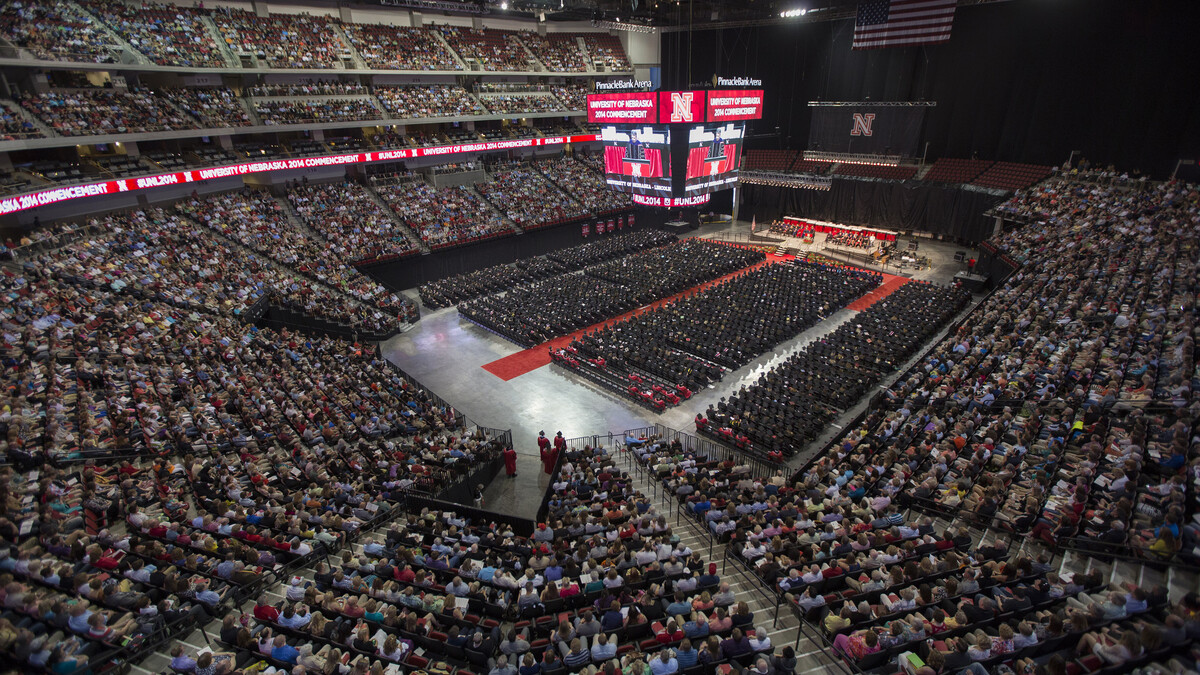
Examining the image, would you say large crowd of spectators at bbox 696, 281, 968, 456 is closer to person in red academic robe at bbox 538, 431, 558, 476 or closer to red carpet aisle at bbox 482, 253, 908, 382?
red carpet aisle at bbox 482, 253, 908, 382

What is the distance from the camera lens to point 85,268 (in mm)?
22469

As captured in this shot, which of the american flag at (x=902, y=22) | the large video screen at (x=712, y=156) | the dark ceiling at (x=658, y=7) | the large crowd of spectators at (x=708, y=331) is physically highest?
the dark ceiling at (x=658, y=7)

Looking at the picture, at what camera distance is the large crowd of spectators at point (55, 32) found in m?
25.7

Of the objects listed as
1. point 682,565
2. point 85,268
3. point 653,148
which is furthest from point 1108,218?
point 85,268

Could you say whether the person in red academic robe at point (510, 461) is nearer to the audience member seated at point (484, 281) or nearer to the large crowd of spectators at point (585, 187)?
the audience member seated at point (484, 281)

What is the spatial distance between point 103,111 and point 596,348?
28156 mm

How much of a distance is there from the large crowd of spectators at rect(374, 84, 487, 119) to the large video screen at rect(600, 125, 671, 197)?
17.3 m

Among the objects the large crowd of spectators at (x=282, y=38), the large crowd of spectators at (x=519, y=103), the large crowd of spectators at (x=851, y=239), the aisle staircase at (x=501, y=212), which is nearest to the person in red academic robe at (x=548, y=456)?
the aisle staircase at (x=501, y=212)

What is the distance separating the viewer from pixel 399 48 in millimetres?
42281

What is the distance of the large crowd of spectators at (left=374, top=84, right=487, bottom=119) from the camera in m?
40.7

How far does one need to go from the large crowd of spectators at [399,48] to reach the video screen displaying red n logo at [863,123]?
105 feet

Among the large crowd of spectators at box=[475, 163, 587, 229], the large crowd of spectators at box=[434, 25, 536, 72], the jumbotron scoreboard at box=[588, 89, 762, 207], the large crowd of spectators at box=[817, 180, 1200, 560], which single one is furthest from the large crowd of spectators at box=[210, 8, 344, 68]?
the large crowd of spectators at box=[817, 180, 1200, 560]

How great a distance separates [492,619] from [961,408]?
13994 millimetres

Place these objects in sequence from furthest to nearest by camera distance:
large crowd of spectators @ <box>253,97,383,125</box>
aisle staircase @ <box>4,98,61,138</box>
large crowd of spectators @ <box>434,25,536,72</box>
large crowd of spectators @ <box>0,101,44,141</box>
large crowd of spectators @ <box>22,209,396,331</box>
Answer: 1. large crowd of spectators @ <box>434,25,536,72</box>
2. large crowd of spectators @ <box>253,97,383,125</box>
3. aisle staircase @ <box>4,98,61,138</box>
4. large crowd of spectators @ <box>0,101,44,141</box>
5. large crowd of spectators @ <box>22,209,396,331</box>
